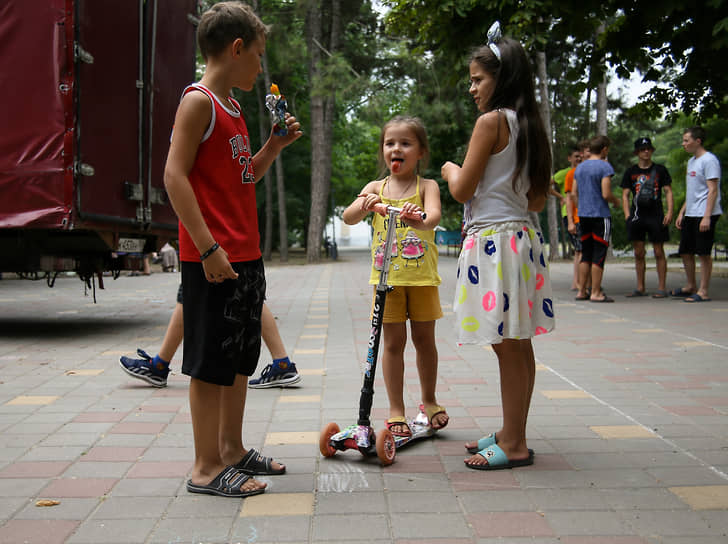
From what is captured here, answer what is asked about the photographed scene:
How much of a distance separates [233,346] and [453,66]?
343 inches

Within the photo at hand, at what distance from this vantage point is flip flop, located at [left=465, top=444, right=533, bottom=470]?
3.16 meters

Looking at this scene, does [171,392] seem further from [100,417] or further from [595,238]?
[595,238]

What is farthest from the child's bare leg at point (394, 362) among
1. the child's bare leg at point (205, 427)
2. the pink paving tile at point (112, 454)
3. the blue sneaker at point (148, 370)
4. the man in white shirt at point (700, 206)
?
the man in white shirt at point (700, 206)

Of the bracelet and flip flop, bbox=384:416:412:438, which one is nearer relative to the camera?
the bracelet

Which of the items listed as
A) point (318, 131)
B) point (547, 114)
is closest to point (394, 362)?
point (547, 114)

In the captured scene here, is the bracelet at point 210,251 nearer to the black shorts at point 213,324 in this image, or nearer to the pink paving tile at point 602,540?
the black shorts at point 213,324

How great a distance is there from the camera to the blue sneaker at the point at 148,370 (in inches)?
192

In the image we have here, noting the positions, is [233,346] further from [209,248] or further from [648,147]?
[648,147]

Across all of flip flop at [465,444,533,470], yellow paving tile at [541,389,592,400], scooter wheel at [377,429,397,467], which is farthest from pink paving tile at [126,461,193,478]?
yellow paving tile at [541,389,592,400]

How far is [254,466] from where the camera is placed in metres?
3.13

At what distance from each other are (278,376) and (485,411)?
1.47 metres

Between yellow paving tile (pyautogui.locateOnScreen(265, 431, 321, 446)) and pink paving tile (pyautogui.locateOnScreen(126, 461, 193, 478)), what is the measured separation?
1.61ft

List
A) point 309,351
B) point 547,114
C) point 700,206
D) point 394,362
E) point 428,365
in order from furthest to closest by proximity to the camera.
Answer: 1. point 547,114
2. point 700,206
3. point 309,351
4. point 428,365
5. point 394,362

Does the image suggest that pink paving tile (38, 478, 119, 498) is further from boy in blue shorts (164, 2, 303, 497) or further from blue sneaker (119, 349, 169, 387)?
blue sneaker (119, 349, 169, 387)
